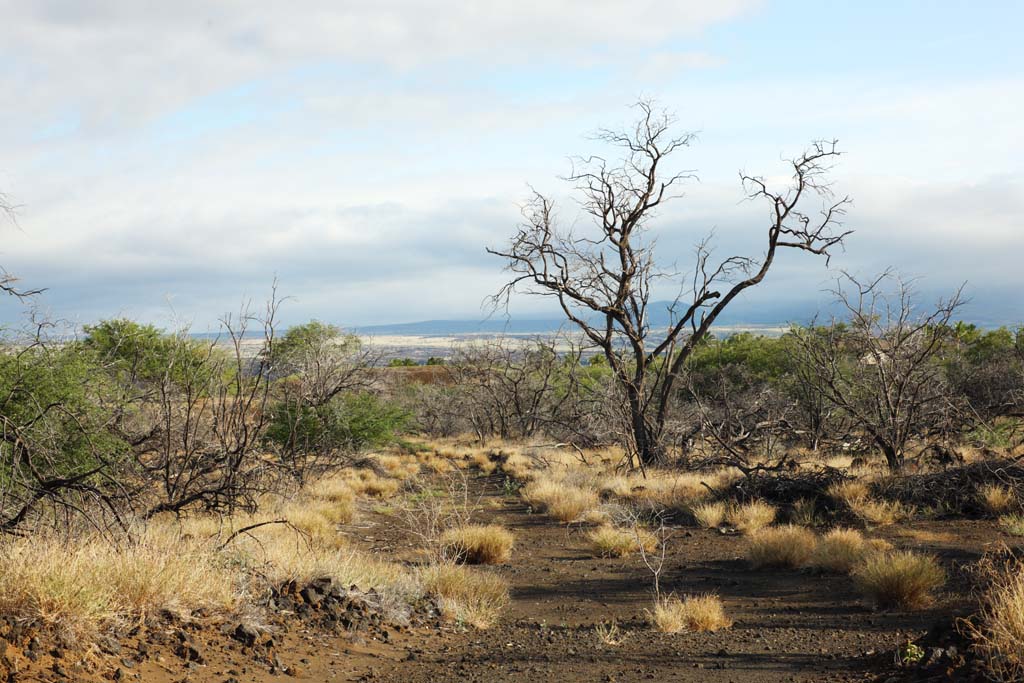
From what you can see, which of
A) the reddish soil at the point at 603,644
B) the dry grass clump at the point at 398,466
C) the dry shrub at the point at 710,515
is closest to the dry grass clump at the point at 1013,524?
the reddish soil at the point at 603,644

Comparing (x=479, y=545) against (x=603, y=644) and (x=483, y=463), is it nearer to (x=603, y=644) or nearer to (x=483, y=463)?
(x=603, y=644)

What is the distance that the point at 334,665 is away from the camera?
22.2 feet

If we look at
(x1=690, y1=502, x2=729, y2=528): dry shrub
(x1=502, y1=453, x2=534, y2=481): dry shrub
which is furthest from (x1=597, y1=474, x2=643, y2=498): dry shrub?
(x1=502, y1=453, x2=534, y2=481): dry shrub

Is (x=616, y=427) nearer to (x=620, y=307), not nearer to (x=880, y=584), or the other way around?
(x=620, y=307)

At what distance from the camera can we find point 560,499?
16422mm

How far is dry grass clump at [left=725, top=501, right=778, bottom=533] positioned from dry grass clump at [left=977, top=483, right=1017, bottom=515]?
3219 mm

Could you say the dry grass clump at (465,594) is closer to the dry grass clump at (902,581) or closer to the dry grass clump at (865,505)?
the dry grass clump at (902,581)

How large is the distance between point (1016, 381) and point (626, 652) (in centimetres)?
2115

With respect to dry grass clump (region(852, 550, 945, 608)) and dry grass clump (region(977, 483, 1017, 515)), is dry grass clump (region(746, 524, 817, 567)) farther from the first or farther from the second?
dry grass clump (region(977, 483, 1017, 515))

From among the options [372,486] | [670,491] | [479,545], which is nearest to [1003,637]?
[479,545]

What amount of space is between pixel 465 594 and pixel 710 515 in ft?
22.3

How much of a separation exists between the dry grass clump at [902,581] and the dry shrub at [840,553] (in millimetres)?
1132

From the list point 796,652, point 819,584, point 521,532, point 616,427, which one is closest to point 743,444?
point 616,427

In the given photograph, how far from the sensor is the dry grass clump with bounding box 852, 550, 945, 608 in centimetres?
873
